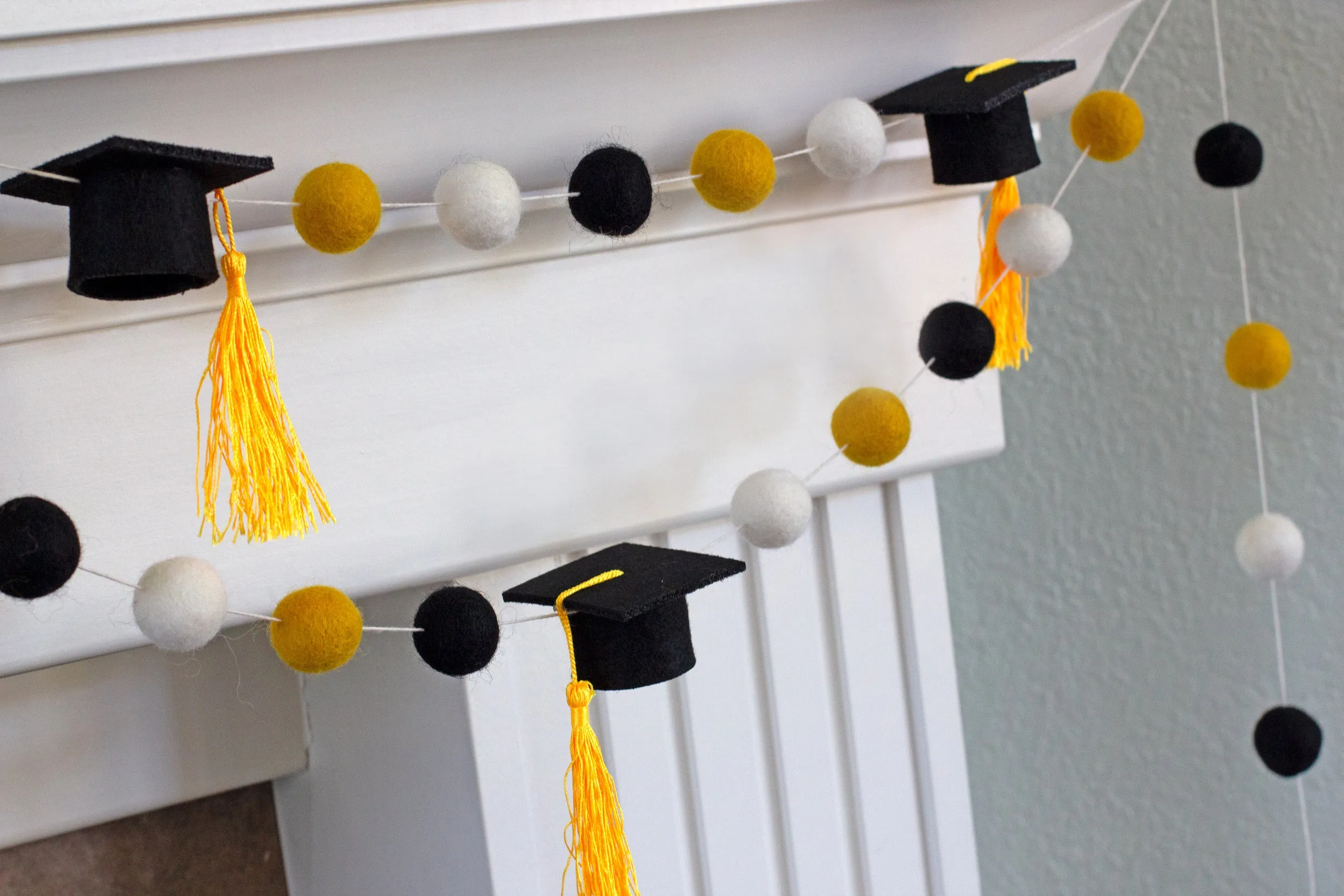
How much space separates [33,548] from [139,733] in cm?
31

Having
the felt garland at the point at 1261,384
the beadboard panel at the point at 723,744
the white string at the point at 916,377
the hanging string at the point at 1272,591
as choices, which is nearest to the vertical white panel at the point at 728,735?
the beadboard panel at the point at 723,744

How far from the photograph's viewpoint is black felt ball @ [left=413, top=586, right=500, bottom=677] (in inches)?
17.4

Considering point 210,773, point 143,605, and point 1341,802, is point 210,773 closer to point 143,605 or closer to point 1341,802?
point 143,605

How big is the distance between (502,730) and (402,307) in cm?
19

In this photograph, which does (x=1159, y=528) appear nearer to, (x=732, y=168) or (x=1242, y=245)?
(x=1242, y=245)

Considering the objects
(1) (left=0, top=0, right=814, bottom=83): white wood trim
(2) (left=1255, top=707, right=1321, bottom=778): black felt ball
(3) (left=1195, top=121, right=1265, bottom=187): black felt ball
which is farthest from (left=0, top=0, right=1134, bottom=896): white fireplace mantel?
(2) (left=1255, top=707, right=1321, bottom=778): black felt ball

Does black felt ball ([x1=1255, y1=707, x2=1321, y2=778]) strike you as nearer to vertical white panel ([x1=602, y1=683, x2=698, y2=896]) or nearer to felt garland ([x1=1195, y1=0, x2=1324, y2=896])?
felt garland ([x1=1195, y1=0, x2=1324, y2=896])

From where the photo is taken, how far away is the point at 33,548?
1.29 feet

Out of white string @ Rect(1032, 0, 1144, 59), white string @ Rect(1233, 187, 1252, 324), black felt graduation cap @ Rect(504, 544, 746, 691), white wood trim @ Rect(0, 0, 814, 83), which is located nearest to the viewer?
white wood trim @ Rect(0, 0, 814, 83)

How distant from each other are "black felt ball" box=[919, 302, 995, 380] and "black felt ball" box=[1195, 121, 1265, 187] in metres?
0.23

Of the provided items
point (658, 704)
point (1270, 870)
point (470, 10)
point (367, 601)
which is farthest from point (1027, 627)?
point (470, 10)

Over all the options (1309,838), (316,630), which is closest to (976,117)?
(316,630)

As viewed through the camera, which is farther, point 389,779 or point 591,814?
point 389,779

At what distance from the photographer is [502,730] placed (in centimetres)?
55
